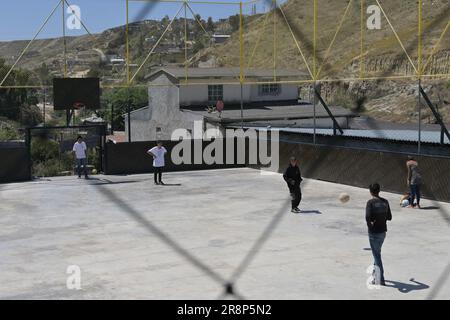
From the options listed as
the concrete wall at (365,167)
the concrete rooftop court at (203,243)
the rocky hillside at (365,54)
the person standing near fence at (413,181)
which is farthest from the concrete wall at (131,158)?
the rocky hillside at (365,54)

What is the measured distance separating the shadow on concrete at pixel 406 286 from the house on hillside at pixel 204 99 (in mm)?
23378

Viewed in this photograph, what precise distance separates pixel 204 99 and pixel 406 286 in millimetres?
28496

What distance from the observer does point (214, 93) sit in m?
38.0

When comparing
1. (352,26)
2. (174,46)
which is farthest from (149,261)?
(352,26)

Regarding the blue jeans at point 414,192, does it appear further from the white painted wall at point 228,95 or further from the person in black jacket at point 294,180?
the white painted wall at point 228,95

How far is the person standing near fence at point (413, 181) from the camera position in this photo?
16.5 meters

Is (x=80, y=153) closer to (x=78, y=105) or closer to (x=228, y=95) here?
(x=78, y=105)

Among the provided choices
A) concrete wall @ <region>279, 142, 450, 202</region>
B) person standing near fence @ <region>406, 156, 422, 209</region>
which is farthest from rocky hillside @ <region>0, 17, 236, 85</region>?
person standing near fence @ <region>406, 156, 422, 209</region>

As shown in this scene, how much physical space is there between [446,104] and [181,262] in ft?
129

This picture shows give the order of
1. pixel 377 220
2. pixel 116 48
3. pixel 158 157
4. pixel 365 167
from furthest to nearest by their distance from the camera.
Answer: pixel 116 48 < pixel 158 157 < pixel 365 167 < pixel 377 220

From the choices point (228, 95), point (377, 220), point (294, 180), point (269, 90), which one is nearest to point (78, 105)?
point (294, 180)

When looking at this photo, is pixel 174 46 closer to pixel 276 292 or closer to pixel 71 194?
pixel 71 194

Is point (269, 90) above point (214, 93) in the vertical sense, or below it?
above
